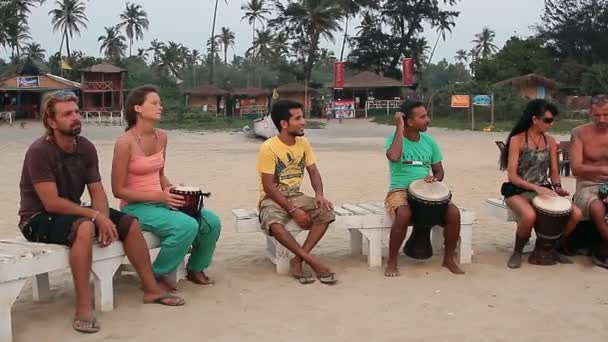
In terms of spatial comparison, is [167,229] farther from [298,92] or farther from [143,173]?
[298,92]

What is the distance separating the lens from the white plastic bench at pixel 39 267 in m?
3.60

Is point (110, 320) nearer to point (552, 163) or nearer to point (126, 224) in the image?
point (126, 224)

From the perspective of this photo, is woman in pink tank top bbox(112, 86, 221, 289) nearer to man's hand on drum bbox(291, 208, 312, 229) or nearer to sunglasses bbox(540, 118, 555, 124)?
man's hand on drum bbox(291, 208, 312, 229)

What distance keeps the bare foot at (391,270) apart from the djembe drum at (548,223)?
1183 mm

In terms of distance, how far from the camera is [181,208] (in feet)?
15.2

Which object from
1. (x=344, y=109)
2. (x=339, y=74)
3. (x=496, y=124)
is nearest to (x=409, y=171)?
(x=496, y=124)

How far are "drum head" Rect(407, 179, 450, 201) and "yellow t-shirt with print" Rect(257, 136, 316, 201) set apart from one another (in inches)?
35.1

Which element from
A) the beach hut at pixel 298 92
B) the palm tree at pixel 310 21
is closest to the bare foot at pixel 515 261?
the beach hut at pixel 298 92

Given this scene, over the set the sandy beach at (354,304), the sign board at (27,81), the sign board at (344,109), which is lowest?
the sandy beach at (354,304)

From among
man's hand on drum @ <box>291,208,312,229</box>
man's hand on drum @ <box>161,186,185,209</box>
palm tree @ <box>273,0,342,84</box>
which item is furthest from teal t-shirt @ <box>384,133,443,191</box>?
palm tree @ <box>273,0,342,84</box>

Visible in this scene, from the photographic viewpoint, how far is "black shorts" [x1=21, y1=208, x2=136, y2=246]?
3.92 m

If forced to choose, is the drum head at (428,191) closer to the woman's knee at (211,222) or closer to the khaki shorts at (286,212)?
the khaki shorts at (286,212)

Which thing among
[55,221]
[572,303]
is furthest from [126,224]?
[572,303]

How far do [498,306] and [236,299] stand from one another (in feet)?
5.70
